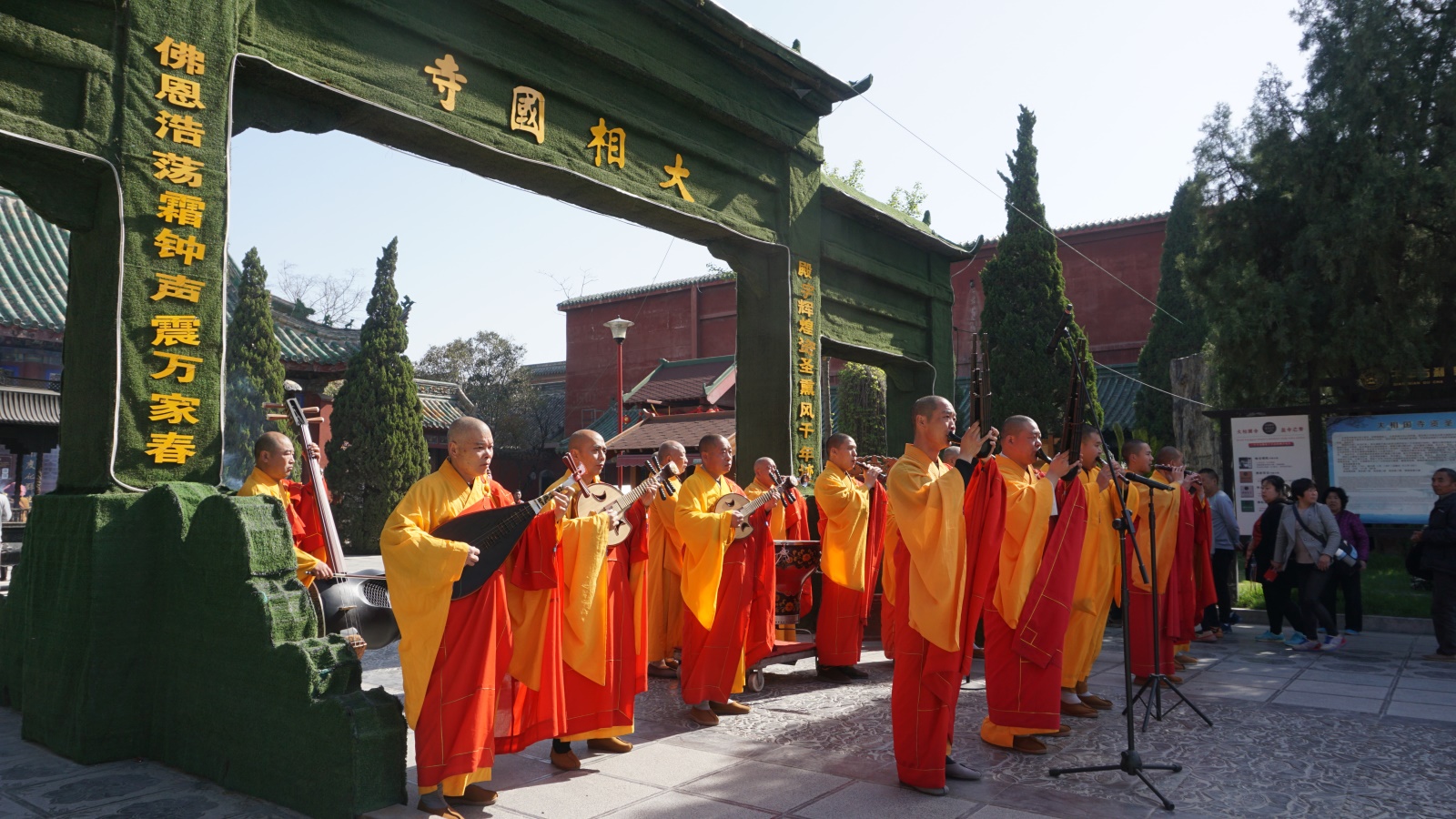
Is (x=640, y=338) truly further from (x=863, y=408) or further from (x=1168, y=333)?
(x=1168, y=333)

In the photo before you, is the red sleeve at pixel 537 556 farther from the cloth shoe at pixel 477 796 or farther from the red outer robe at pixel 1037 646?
the red outer robe at pixel 1037 646

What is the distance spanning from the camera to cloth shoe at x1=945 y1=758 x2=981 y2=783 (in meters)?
4.70

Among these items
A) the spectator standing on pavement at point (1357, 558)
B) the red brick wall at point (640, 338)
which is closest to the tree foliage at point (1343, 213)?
the spectator standing on pavement at point (1357, 558)

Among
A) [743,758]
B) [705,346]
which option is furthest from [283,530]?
[705,346]

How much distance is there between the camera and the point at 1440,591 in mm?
8445

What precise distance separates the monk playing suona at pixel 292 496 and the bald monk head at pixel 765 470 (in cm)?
329

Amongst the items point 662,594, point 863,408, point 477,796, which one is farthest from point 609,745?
point 863,408

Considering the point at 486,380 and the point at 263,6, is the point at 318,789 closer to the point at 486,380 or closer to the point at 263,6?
the point at 263,6

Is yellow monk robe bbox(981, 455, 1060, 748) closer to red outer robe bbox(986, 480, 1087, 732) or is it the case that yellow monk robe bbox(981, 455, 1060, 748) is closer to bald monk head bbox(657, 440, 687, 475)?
red outer robe bbox(986, 480, 1087, 732)

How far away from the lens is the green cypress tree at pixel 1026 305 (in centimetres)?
1859

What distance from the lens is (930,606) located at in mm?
4578

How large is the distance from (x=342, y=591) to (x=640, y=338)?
2699 centimetres

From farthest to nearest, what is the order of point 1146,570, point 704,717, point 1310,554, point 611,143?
point 1310,554 → point 611,143 → point 1146,570 → point 704,717

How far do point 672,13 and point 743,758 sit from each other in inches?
240
